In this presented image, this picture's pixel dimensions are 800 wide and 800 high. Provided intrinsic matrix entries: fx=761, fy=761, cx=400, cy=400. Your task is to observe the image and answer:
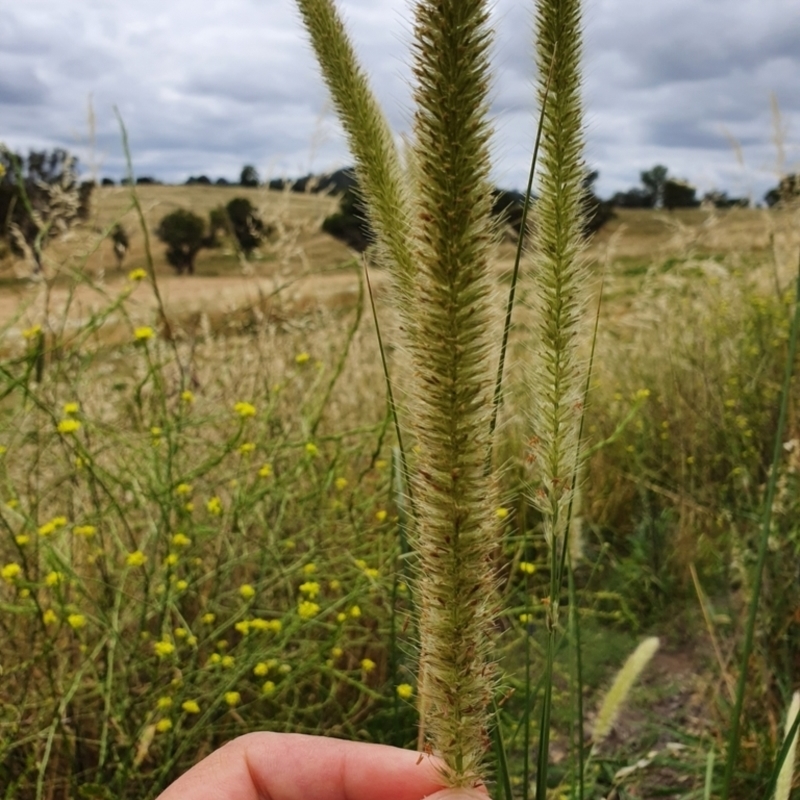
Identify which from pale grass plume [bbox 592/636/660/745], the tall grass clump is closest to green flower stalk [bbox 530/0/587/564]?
the tall grass clump

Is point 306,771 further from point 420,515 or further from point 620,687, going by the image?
point 420,515

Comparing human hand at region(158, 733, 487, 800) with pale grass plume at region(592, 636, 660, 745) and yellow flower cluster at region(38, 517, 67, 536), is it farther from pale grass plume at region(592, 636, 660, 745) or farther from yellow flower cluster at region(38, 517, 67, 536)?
yellow flower cluster at region(38, 517, 67, 536)

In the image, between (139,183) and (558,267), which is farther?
(139,183)

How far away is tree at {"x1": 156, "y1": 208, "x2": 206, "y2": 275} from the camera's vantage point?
27469 millimetres

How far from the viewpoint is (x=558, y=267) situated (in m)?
0.93

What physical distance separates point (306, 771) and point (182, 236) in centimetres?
2918

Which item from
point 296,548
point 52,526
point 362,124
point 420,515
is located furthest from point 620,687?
point 296,548

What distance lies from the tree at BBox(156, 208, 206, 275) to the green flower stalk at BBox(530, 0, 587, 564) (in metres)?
26.8

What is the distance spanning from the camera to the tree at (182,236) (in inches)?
1081

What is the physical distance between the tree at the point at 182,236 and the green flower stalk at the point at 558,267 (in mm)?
26846

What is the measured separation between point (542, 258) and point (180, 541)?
147 cm

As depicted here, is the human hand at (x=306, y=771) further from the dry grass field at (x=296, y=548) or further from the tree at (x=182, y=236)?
the tree at (x=182, y=236)

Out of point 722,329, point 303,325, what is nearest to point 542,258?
point 303,325

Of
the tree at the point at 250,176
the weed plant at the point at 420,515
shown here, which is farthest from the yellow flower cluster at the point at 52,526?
the tree at the point at 250,176
